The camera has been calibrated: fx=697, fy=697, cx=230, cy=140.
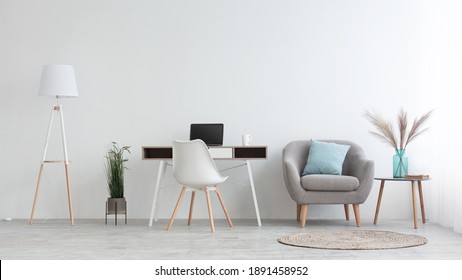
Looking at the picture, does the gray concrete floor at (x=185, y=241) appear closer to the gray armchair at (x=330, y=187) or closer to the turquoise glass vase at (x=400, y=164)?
the gray armchair at (x=330, y=187)

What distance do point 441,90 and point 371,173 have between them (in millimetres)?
1141

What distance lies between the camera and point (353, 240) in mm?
5176

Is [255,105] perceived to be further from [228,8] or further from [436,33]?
[436,33]

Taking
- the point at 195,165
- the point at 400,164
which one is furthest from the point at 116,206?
the point at 400,164

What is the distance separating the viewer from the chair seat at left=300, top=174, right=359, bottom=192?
6.00 m

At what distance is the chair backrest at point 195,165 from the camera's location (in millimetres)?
5839

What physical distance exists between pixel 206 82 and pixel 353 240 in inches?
98.1

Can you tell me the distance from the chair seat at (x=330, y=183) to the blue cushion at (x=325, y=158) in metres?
0.32

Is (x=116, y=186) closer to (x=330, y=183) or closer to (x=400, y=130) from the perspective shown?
(x=330, y=183)

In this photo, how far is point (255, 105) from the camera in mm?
6922

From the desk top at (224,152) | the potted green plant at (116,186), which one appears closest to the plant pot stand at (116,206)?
the potted green plant at (116,186)

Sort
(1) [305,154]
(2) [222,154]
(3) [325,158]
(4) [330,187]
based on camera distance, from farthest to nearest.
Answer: (1) [305,154] < (3) [325,158] < (2) [222,154] < (4) [330,187]

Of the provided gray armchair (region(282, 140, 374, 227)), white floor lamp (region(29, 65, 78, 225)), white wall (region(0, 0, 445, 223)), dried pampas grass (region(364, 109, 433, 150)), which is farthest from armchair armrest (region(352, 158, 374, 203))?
white floor lamp (region(29, 65, 78, 225))
